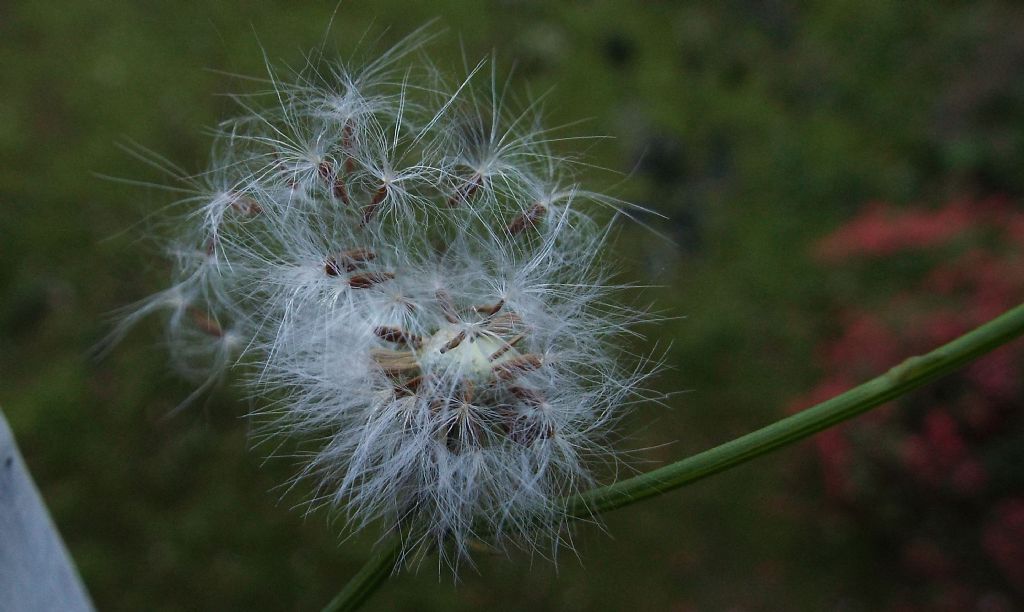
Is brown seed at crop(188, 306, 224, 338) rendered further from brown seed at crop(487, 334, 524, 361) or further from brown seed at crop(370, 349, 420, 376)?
brown seed at crop(487, 334, 524, 361)

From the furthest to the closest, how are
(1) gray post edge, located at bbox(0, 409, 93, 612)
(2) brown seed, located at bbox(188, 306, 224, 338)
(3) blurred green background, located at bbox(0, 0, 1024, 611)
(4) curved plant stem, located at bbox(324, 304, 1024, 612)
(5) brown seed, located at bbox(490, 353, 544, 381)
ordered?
(3) blurred green background, located at bbox(0, 0, 1024, 611), (2) brown seed, located at bbox(188, 306, 224, 338), (5) brown seed, located at bbox(490, 353, 544, 381), (1) gray post edge, located at bbox(0, 409, 93, 612), (4) curved plant stem, located at bbox(324, 304, 1024, 612)

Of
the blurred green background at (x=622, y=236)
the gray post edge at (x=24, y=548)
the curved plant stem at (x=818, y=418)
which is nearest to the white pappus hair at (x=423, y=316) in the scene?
the curved plant stem at (x=818, y=418)

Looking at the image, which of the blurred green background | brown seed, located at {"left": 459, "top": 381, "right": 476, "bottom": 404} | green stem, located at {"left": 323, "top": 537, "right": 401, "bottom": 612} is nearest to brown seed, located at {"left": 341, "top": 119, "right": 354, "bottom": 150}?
brown seed, located at {"left": 459, "top": 381, "right": 476, "bottom": 404}

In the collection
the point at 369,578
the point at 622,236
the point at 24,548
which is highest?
the point at 622,236

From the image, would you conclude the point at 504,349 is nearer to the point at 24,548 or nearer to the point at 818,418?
the point at 818,418

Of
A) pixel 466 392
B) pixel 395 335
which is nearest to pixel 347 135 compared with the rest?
pixel 395 335

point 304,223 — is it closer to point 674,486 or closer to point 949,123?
point 674,486
